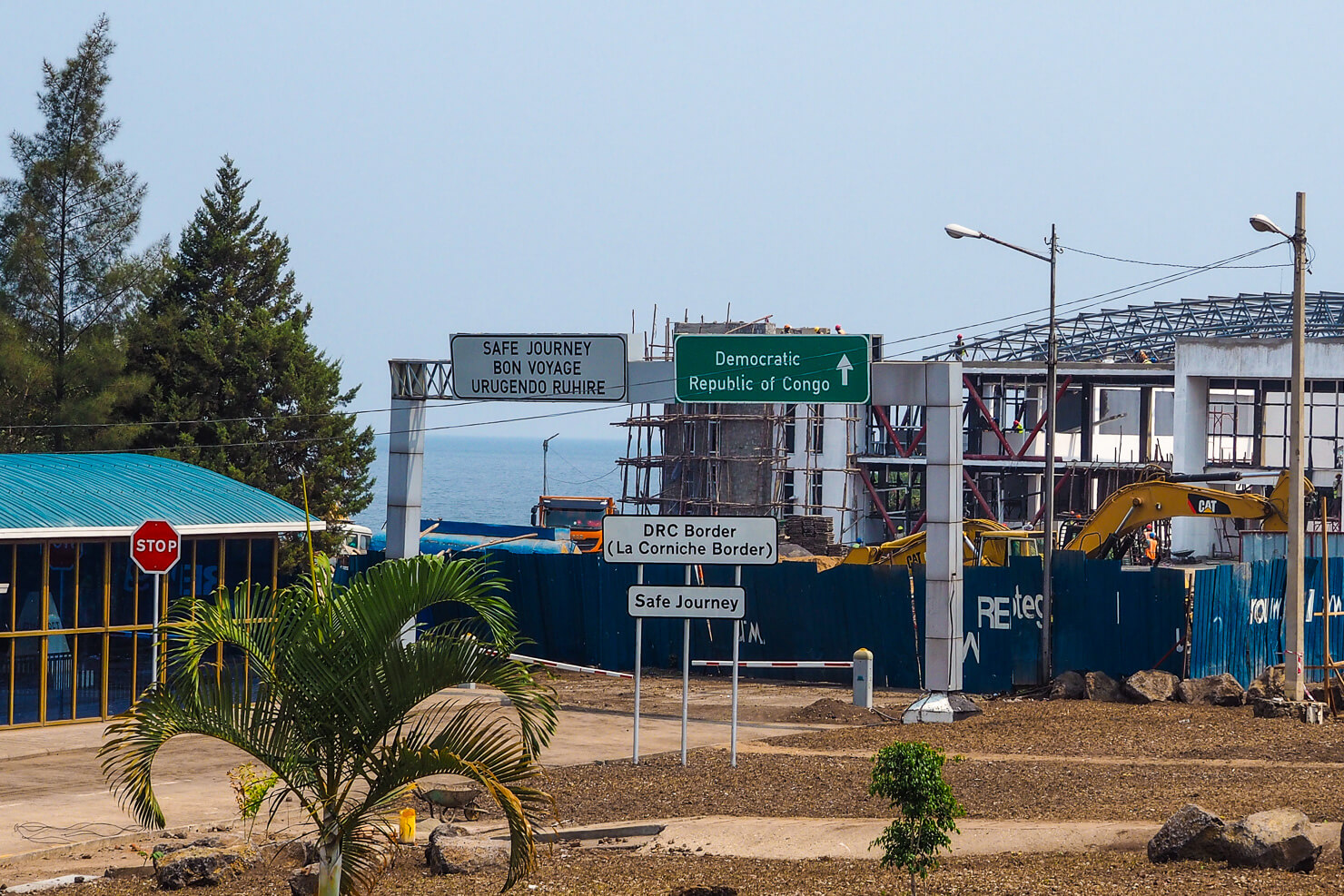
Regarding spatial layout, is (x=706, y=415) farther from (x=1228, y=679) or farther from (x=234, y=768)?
(x=234, y=768)

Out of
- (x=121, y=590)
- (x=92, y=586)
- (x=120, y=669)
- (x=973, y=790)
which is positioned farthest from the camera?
(x=120, y=669)

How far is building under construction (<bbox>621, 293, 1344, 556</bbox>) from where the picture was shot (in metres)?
57.2

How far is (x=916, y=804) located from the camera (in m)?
9.54

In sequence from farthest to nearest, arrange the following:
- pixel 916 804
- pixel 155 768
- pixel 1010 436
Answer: pixel 1010 436 → pixel 155 768 → pixel 916 804

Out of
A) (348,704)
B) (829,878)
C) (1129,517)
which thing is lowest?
(829,878)

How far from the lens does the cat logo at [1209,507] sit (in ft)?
88.2

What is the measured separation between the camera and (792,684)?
89.0ft

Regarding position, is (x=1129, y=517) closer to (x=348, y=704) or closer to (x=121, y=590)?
(x=121, y=590)

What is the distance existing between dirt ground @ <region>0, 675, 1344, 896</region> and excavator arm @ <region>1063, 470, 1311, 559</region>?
Result: 18.8 feet

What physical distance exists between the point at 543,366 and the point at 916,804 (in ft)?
49.5

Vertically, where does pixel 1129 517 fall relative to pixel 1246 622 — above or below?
above

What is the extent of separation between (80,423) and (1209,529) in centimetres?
3801

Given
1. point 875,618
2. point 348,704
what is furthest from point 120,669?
point 348,704

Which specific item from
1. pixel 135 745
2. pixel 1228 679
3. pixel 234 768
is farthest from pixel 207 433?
pixel 135 745
